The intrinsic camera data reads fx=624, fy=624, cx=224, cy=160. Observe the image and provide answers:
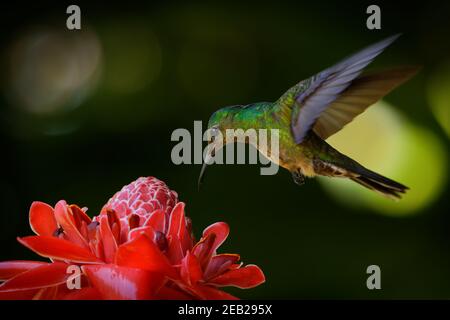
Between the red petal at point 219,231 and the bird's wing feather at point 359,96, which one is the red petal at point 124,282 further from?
the bird's wing feather at point 359,96

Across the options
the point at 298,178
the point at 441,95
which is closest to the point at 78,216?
the point at 298,178

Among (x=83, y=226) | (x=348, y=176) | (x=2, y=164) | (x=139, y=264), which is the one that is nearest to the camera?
(x=139, y=264)

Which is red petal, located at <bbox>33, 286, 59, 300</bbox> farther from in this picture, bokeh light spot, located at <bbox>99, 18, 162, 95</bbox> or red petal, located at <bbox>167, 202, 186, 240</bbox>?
Result: bokeh light spot, located at <bbox>99, 18, 162, 95</bbox>

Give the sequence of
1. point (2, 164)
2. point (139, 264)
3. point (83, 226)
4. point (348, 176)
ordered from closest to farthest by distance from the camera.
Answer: point (139, 264), point (83, 226), point (348, 176), point (2, 164)

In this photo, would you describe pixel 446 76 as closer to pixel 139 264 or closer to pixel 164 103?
pixel 164 103

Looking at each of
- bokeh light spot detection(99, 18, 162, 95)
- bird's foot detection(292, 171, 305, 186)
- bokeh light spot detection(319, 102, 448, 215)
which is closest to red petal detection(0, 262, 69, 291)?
bird's foot detection(292, 171, 305, 186)

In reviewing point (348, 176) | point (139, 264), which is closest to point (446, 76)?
point (348, 176)
